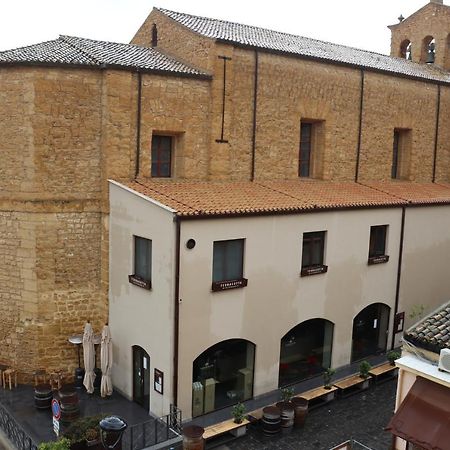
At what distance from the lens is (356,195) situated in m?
20.6

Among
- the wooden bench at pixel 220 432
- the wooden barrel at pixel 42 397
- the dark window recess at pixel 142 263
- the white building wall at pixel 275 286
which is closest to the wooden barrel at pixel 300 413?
the wooden bench at pixel 220 432

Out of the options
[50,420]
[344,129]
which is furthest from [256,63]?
[50,420]

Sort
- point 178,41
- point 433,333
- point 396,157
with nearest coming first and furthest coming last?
point 433,333
point 178,41
point 396,157

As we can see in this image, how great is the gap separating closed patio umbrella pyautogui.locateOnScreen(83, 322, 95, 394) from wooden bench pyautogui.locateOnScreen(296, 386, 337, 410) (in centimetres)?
648

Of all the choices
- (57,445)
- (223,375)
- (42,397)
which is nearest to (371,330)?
(223,375)

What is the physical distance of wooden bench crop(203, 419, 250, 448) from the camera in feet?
48.0

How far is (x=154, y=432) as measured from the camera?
1474 centimetres

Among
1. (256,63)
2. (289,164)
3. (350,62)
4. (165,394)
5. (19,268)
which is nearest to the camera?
(165,394)

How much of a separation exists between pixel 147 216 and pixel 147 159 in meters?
2.76

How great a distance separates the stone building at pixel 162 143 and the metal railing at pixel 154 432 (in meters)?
0.87

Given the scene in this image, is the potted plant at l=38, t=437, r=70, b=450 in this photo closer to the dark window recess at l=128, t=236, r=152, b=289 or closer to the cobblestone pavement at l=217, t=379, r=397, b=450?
the cobblestone pavement at l=217, t=379, r=397, b=450

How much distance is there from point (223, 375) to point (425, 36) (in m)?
23.5

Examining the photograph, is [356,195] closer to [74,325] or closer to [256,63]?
[256,63]

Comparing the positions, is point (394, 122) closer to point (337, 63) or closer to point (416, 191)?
point (416, 191)
